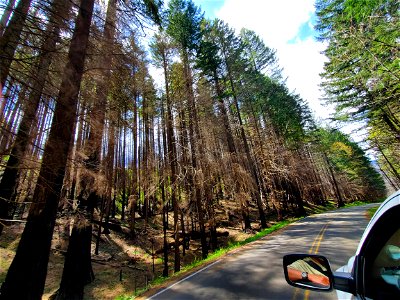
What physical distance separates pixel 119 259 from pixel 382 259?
17608mm

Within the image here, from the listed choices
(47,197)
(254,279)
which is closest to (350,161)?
(254,279)

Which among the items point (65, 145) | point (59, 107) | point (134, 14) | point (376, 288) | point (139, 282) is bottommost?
point (139, 282)

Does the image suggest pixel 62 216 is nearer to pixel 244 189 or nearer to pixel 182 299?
pixel 182 299

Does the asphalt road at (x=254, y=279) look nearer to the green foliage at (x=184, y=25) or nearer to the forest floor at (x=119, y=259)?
the forest floor at (x=119, y=259)

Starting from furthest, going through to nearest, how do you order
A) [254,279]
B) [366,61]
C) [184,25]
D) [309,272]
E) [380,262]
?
[184,25] → [366,61] → [254,279] → [309,272] → [380,262]

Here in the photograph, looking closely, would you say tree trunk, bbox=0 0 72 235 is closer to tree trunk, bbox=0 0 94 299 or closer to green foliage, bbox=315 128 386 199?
tree trunk, bbox=0 0 94 299

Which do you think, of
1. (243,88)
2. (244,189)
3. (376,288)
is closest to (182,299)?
(376,288)

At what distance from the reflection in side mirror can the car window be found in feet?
0.76

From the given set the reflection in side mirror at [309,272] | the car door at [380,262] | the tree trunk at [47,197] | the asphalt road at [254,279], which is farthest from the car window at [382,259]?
the asphalt road at [254,279]

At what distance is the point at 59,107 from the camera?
5406 millimetres

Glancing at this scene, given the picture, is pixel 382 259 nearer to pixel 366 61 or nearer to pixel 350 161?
pixel 366 61

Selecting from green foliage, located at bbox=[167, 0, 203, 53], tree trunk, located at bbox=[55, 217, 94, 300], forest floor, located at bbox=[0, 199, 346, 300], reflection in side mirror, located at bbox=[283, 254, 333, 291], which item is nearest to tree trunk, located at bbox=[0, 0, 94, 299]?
tree trunk, located at bbox=[55, 217, 94, 300]

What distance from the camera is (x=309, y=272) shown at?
1.76 m

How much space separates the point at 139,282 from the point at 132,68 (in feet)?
39.6
